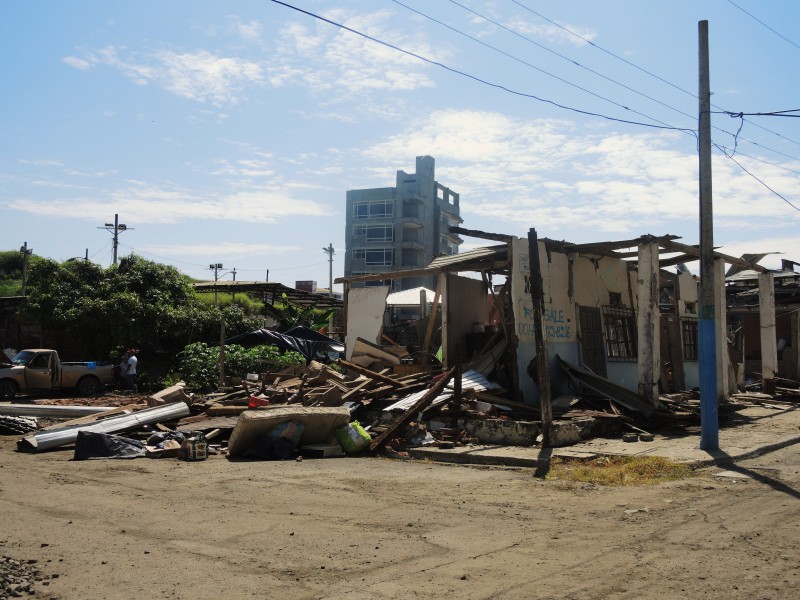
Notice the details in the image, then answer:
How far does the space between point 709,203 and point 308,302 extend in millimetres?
28302

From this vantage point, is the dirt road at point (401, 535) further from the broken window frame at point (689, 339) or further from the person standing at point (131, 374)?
the person standing at point (131, 374)

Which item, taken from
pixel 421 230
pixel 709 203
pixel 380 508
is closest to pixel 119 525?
pixel 380 508

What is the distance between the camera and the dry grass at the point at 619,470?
9094mm

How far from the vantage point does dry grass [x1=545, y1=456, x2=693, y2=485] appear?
29.8ft

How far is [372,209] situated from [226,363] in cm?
5100

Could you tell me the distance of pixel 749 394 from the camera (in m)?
20.3

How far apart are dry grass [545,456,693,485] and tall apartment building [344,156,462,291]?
6001cm

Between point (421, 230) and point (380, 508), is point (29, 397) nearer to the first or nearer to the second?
point (380, 508)

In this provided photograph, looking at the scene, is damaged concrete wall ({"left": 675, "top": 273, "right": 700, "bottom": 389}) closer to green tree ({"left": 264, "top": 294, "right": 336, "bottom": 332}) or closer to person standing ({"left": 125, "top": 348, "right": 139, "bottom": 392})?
green tree ({"left": 264, "top": 294, "right": 336, "bottom": 332})

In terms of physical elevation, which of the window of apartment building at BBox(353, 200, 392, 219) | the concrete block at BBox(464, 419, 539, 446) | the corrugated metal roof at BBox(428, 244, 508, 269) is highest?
the window of apartment building at BBox(353, 200, 392, 219)

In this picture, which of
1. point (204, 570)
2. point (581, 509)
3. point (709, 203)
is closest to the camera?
point (204, 570)

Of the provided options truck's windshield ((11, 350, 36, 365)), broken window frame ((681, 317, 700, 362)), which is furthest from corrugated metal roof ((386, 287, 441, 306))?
truck's windshield ((11, 350, 36, 365))

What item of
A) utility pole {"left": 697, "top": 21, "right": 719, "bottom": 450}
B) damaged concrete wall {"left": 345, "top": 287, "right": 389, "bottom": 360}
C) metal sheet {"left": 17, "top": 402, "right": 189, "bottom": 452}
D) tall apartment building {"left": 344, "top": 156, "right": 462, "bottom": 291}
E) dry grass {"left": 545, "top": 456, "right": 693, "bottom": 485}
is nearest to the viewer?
dry grass {"left": 545, "top": 456, "right": 693, "bottom": 485}

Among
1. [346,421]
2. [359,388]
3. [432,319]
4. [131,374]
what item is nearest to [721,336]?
[432,319]
